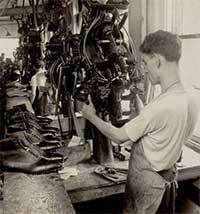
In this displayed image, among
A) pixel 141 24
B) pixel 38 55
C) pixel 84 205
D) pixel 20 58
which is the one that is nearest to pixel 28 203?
pixel 84 205

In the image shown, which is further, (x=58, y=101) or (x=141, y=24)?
(x=141, y=24)

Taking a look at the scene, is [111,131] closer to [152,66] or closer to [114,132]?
[114,132]

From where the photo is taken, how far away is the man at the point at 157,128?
3.83 feet

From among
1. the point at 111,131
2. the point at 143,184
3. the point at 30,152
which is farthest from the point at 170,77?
the point at 30,152

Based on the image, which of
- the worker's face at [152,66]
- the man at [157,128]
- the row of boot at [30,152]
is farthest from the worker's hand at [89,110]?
the worker's face at [152,66]

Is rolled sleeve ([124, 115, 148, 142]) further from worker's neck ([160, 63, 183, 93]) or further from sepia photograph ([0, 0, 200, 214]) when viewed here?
worker's neck ([160, 63, 183, 93])

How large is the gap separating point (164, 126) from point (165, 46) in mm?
274

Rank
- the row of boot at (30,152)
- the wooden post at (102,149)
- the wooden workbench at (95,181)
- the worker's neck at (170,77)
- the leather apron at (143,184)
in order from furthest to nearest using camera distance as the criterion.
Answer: the wooden post at (102,149) < the wooden workbench at (95,181) < the leather apron at (143,184) < the worker's neck at (170,77) < the row of boot at (30,152)

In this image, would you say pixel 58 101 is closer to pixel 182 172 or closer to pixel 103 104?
pixel 103 104

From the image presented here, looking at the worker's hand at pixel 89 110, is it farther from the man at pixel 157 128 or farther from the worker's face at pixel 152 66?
the worker's face at pixel 152 66

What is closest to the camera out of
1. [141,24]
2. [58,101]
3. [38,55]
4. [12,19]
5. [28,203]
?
[28,203]

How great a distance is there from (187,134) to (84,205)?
810 mm

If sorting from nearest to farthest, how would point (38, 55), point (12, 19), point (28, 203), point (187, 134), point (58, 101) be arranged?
point (28, 203) → point (187, 134) → point (58, 101) → point (38, 55) → point (12, 19)

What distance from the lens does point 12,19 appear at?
104 inches
